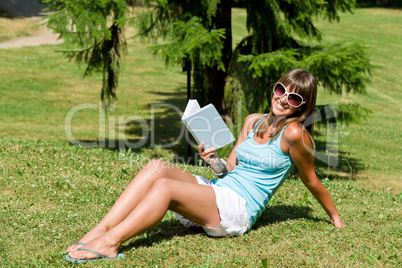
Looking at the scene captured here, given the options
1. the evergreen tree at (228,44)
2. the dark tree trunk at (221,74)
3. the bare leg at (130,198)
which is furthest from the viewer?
the dark tree trunk at (221,74)

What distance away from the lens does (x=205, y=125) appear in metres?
3.88

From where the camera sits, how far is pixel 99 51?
421 inches

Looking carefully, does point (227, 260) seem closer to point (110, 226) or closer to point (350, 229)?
point (110, 226)

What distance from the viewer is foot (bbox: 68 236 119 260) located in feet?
11.5

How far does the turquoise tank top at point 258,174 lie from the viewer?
392cm

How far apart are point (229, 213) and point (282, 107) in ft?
3.24

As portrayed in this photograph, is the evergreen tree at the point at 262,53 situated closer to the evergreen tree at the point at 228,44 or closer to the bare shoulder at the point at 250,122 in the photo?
the evergreen tree at the point at 228,44

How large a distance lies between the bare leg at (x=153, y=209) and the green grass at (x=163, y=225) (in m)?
0.19

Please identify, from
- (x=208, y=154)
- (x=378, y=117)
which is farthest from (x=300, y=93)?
(x=378, y=117)

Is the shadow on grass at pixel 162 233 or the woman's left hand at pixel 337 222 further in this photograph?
the woman's left hand at pixel 337 222

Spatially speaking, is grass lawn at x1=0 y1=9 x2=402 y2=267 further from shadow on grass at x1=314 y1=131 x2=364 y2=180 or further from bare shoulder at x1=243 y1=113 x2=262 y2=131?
bare shoulder at x1=243 y1=113 x2=262 y2=131

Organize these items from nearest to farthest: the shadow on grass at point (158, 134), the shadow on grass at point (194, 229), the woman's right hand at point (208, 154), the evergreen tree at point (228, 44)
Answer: the woman's right hand at point (208, 154) → the shadow on grass at point (194, 229) → the evergreen tree at point (228, 44) → the shadow on grass at point (158, 134)

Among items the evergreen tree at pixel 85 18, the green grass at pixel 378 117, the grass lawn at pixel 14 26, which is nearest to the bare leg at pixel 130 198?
the evergreen tree at pixel 85 18

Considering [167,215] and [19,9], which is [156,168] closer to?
[167,215]
